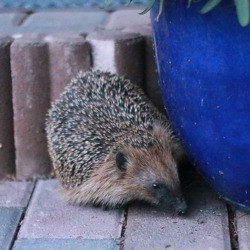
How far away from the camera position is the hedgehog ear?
Result: 13.6ft

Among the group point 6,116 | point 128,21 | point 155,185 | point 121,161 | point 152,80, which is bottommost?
point 155,185

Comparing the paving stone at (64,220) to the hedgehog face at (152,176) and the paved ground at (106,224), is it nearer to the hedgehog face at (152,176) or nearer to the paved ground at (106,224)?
the paved ground at (106,224)

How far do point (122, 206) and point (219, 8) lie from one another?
1282 millimetres

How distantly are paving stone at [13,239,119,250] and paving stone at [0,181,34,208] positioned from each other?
0.45 meters

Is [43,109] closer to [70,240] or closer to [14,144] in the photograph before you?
[14,144]

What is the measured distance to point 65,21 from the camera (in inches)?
199

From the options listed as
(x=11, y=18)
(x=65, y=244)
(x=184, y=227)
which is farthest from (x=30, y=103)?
(x=184, y=227)

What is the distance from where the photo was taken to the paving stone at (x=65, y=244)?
3812 millimetres

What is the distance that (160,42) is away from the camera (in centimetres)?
380

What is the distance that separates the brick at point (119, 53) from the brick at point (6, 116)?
17.9 inches

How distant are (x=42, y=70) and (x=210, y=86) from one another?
124 centimetres

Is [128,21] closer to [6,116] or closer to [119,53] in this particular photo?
[119,53]

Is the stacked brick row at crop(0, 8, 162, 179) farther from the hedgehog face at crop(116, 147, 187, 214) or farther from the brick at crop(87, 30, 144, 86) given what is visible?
the hedgehog face at crop(116, 147, 187, 214)

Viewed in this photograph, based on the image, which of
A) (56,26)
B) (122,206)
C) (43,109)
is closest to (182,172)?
(122,206)
